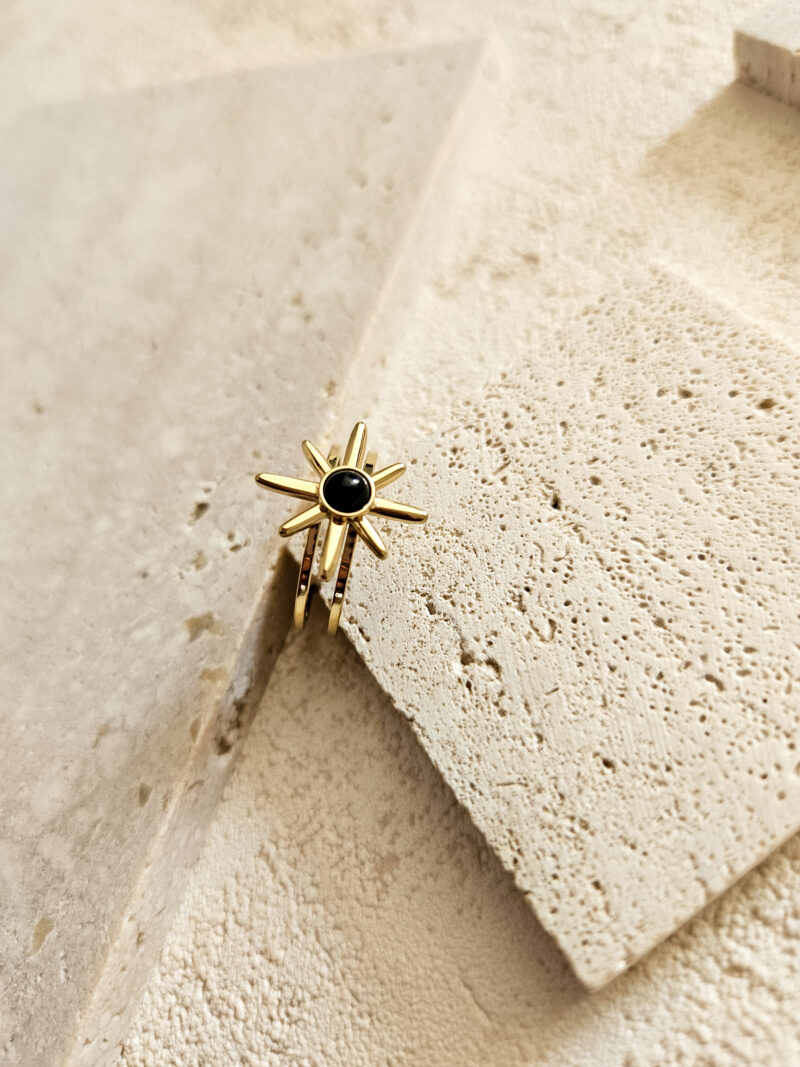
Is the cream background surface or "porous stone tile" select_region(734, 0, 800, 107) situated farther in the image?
"porous stone tile" select_region(734, 0, 800, 107)

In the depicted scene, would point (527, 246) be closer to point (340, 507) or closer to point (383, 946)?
point (340, 507)

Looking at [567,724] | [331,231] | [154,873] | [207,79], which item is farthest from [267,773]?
[207,79]

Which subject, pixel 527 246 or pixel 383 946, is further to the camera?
pixel 527 246

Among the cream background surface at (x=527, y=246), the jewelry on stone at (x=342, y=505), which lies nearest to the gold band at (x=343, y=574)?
the jewelry on stone at (x=342, y=505)

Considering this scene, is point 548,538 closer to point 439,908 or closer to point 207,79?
point 439,908

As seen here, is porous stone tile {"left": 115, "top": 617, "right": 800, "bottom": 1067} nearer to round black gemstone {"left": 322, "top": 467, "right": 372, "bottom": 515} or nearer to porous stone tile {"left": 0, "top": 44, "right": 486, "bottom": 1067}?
porous stone tile {"left": 0, "top": 44, "right": 486, "bottom": 1067}

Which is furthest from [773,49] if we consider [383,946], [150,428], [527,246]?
[383,946]

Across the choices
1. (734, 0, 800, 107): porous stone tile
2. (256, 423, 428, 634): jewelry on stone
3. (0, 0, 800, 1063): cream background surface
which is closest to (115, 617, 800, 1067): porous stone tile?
(0, 0, 800, 1063): cream background surface
